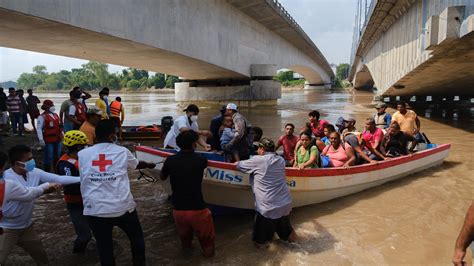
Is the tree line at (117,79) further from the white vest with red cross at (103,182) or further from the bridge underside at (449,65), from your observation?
the white vest with red cross at (103,182)

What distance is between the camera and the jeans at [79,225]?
158 inches

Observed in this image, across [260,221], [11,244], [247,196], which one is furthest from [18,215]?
[247,196]

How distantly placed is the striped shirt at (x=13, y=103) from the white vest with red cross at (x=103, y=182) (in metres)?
9.65

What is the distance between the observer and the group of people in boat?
565 cm

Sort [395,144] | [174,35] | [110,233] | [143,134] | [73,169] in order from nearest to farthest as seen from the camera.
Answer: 1. [110,233]
2. [73,169]
3. [395,144]
4. [143,134]
5. [174,35]

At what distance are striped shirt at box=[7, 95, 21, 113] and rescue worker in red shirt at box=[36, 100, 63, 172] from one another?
511cm

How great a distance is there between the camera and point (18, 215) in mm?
3346

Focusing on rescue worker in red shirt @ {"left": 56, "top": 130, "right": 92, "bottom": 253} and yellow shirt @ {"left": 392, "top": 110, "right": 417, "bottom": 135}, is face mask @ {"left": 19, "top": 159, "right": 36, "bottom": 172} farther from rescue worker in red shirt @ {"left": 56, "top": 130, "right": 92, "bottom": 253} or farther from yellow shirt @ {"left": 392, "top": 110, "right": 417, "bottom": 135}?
yellow shirt @ {"left": 392, "top": 110, "right": 417, "bottom": 135}

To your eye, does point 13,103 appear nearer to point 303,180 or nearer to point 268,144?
point 303,180

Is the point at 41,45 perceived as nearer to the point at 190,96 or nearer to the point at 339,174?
the point at 339,174

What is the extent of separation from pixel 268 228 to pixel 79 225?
216cm

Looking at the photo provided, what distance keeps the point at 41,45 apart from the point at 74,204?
933 cm

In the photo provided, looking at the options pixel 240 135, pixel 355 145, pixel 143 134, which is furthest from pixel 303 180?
pixel 143 134

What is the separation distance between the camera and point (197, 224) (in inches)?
156
